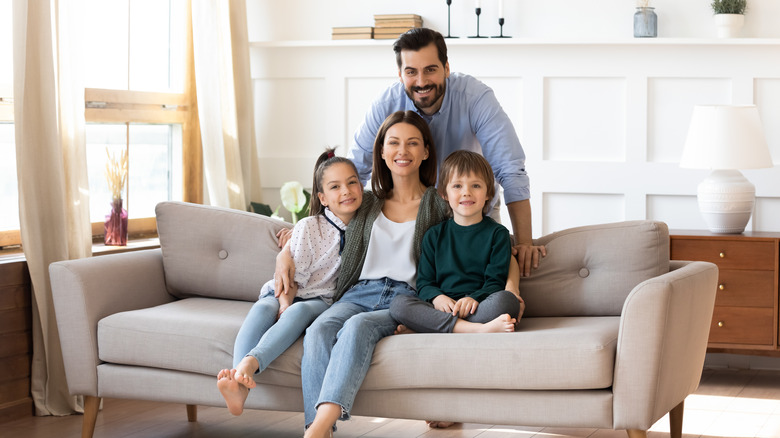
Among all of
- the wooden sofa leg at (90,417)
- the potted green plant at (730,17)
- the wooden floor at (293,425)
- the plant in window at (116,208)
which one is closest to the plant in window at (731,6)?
the potted green plant at (730,17)

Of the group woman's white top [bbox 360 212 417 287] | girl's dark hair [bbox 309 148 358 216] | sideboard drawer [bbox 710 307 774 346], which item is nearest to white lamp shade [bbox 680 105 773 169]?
sideboard drawer [bbox 710 307 774 346]

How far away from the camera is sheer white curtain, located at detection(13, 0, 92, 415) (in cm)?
320

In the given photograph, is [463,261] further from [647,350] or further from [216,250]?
[216,250]

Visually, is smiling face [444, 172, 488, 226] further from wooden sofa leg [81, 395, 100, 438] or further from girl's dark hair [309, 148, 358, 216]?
wooden sofa leg [81, 395, 100, 438]

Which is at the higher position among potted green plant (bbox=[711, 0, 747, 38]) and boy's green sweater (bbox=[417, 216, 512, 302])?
potted green plant (bbox=[711, 0, 747, 38])

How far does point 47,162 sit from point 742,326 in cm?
277

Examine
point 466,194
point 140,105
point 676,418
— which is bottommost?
point 676,418

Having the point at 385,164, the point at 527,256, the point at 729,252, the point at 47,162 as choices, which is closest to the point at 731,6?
the point at 729,252

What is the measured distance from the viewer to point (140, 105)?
418cm

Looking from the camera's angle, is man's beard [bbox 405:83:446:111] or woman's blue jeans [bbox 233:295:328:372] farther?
man's beard [bbox 405:83:446:111]

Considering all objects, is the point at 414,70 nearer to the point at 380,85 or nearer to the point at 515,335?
the point at 515,335

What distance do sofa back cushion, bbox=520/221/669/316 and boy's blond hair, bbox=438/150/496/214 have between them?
0.33 m

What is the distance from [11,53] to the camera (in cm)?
344

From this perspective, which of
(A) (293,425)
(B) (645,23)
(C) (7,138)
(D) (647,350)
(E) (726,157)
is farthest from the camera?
(B) (645,23)
